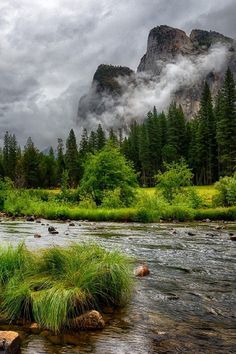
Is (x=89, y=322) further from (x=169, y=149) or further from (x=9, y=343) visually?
(x=169, y=149)

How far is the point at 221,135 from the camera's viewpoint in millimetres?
84500

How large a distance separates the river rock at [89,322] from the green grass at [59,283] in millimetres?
144

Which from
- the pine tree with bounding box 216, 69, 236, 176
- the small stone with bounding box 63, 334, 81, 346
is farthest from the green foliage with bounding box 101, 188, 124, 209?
the pine tree with bounding box 216, 69, 236, 176

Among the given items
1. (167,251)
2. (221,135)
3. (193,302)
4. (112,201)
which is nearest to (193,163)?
(221,135)

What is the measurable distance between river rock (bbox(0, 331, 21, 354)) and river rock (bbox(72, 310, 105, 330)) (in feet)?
4.56

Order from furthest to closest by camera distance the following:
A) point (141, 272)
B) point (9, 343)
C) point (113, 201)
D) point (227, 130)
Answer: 1. point (227, 130)
2. point (113, 201)
3. point (141, 272)
4. point (9, 343)

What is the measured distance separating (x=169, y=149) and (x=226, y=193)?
51.5 meters

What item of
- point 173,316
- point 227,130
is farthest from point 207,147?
point 173,316

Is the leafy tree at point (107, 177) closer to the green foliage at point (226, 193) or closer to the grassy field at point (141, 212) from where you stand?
the grassy field at point (141, 212)

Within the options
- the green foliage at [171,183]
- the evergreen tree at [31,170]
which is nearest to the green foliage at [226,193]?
the green foliage at [171,183]

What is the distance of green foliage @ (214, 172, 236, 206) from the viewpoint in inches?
1879

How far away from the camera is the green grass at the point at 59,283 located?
7770 millimetres

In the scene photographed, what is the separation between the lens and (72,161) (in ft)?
393

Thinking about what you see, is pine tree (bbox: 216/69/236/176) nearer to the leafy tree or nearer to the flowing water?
the leafy tree
